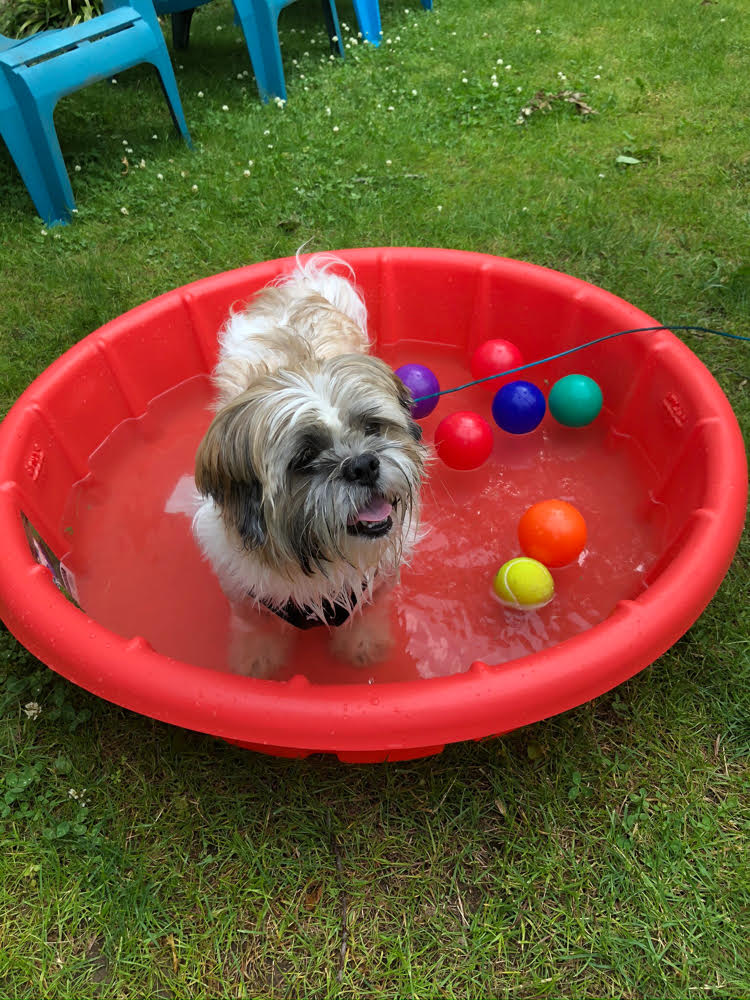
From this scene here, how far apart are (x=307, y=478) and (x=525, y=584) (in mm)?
1371

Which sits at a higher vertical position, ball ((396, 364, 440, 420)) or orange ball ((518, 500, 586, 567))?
ball ((396, 364, 440, 420))

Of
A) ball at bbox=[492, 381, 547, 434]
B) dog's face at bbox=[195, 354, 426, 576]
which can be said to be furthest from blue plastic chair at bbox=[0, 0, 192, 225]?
dog's face at bbox=[195, 354, 426, 576]

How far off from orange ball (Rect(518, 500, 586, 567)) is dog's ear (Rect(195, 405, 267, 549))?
4.90 ft

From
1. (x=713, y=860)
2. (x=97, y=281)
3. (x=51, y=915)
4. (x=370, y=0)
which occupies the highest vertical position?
(x=370, y=0)

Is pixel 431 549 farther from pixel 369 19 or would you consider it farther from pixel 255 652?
pixel 369 19

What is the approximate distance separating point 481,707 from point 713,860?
3.60 ft

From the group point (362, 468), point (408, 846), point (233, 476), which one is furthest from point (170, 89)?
point (408, 846)

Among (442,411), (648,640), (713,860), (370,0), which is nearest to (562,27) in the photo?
(370,0)

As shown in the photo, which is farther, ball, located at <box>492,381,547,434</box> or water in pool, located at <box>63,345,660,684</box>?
ball, located at <box>492,381,547,434</box>

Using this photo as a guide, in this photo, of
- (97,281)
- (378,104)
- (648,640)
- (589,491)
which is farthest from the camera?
(378,104)

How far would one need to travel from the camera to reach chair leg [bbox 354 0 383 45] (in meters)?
7.61

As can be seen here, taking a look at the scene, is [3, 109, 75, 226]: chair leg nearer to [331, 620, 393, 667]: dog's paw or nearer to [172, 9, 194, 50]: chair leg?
[172, 9, 194, 50]: chair leg

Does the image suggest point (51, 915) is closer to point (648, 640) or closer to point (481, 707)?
point (481, 707)

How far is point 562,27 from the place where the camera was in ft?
25.5
